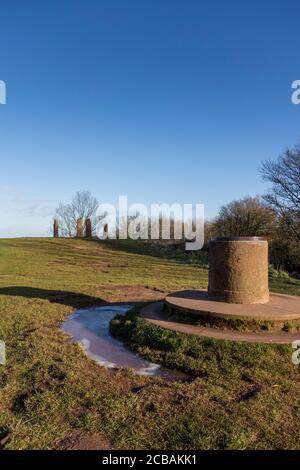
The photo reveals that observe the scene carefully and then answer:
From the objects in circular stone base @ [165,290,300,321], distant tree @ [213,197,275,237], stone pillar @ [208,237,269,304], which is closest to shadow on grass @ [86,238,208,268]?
distant tree @ [213,197,275,237]

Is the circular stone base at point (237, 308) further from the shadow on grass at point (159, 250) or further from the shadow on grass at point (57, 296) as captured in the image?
the shadow on grass at point (159, 250)

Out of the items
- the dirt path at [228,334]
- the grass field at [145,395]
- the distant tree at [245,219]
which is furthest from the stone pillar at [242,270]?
the distant tree at [245,219]

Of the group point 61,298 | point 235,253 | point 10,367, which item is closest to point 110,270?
point 61,298

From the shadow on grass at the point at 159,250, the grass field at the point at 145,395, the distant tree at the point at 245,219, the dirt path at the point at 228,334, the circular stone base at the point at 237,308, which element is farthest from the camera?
the distant tree at the point at 245,219

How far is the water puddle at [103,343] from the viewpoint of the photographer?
480 cm

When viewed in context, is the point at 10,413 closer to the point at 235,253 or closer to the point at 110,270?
the point at 235,253

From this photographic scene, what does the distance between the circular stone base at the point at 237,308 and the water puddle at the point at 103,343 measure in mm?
1229

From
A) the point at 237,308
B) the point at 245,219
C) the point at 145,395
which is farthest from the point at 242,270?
the point at 245,219

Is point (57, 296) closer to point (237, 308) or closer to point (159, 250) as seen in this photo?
point (237, 308)

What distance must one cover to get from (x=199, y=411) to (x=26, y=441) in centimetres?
156

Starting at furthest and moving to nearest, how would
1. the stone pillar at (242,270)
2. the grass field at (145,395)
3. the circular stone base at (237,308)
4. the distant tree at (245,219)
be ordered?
the distant tree at (245,219), the stone pillar at (242,270), the circular stone base at (237,308), the grass field at (145,395)

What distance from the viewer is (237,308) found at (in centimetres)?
609

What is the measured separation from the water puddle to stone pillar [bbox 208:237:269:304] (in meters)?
2.06

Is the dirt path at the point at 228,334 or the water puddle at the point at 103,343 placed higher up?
the dirt path at the point at 228,334
